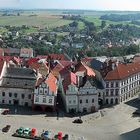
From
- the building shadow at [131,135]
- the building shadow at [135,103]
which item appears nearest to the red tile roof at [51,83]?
the building shadow at [135,103]

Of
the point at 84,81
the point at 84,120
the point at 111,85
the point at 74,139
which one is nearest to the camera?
the point at 74,139

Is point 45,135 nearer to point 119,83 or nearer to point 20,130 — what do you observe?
point 20,130

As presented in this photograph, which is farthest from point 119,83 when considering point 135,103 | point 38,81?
point 38,81

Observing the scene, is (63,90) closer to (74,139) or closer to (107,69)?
(107,69)

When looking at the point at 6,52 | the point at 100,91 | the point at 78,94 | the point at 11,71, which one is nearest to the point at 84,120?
the point at 78,94

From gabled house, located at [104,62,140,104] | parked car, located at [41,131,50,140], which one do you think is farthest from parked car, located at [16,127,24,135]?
gabled house, located at [104,62,140,104]

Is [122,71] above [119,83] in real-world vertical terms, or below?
above
